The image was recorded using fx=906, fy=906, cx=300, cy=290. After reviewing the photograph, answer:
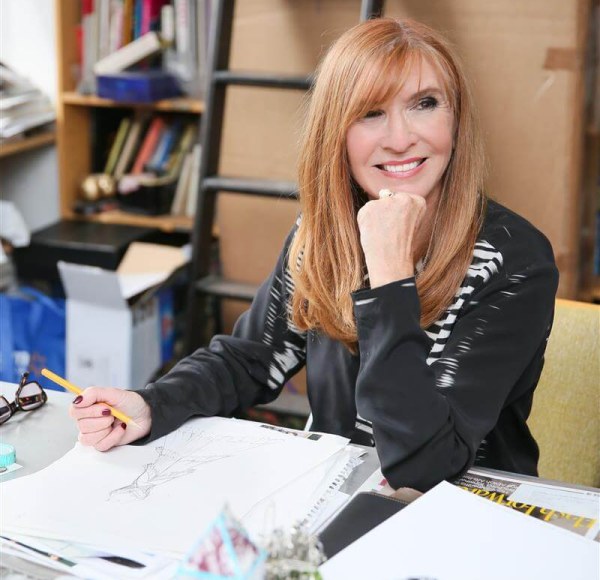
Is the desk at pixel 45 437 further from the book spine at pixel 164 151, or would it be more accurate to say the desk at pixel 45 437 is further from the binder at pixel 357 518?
the book spine at pixel 164 151

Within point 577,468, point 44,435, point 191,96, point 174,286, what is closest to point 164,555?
point 44,435

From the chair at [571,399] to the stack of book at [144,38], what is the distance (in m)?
1.68

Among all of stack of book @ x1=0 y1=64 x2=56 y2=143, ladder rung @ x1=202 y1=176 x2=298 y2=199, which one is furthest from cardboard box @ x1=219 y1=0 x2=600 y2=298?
stack of book @ x1=0 y1=64 x2=56 y2=143

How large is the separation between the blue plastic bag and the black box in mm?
72

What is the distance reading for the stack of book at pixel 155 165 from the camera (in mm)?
2807

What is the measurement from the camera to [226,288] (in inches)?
97.9

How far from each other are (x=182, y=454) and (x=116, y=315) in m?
1.41

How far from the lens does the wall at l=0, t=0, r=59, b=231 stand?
2.77 m

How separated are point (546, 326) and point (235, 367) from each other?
0.46 meters

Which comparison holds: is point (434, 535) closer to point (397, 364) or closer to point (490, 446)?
point (397, 364)

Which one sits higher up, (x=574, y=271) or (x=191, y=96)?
(x=191, y=96)

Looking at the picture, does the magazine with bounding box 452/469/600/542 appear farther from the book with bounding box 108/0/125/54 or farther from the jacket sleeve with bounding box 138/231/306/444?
the book with bounding box 108/0/125/54

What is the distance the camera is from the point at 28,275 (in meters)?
2.67

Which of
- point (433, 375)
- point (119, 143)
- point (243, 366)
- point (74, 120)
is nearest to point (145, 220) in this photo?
point (119, 143)
